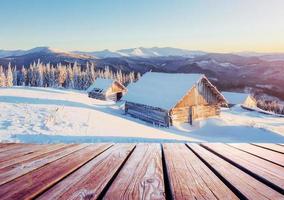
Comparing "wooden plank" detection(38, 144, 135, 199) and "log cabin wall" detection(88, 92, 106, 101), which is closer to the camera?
"wooden plank" detection(38, 144, 135, 199)

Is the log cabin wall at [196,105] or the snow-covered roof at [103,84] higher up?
the snow-covered roof at [103,84]

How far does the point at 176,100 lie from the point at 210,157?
26.7m

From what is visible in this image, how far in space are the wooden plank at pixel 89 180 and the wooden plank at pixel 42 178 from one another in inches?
2.6

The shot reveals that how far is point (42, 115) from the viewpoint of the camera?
77.4ft

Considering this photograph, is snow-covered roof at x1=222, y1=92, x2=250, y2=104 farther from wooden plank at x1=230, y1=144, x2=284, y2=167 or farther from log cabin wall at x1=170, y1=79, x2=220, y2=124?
wooden plank at x1=230, y1=144, x2=284, y2=167

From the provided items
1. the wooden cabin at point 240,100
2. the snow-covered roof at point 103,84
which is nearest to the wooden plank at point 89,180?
the snow-covered roof at point 103,84

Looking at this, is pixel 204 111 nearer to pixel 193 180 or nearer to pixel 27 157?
pixel 27 157

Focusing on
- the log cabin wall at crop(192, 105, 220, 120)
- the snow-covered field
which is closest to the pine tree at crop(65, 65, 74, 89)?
the log cabin wall at crop(192, 105, 220, 120)

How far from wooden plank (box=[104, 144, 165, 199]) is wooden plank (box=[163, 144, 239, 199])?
8 centimetres

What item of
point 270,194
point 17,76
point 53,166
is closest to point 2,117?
point 53,166

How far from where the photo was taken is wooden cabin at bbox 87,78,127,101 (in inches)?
2249

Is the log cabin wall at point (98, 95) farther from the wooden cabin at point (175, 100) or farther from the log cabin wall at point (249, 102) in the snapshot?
the log cabin wall at point (249, 102)

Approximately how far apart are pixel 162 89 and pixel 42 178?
102 ft

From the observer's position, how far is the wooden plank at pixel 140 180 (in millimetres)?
1778
